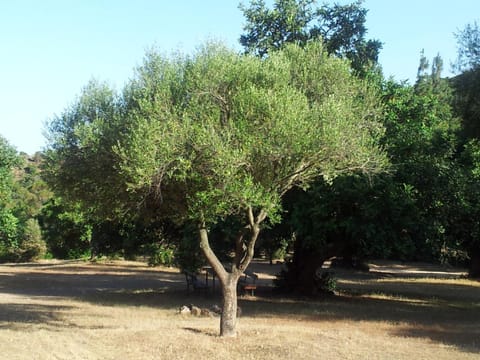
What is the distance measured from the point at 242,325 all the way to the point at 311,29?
38.7ft

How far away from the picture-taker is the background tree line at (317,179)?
11641mm

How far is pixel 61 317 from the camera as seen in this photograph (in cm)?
1630

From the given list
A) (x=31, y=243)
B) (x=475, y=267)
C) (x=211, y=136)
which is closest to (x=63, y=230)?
(x=31, y=243)

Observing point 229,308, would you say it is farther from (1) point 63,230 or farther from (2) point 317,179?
(1) point 63,230

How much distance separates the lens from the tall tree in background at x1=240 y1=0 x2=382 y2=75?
20875 millimetres

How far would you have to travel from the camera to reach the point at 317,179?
16.5 m

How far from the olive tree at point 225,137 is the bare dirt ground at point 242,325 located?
1614 millimetres

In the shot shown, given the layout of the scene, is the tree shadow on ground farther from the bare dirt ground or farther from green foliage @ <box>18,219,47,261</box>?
green foliage @ <box>18,219,47,261</box>

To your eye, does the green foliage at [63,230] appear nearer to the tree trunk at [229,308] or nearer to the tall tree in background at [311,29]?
the tall tree in background at [311,29]

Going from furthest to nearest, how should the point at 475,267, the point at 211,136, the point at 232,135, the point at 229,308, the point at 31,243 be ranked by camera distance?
the point at 31,243 → the point at 475,267 → the point at 229,308 → the point at 232,135 → the point at 211,136

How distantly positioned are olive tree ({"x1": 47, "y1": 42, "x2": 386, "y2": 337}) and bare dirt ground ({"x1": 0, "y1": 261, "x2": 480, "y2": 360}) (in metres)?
1.61

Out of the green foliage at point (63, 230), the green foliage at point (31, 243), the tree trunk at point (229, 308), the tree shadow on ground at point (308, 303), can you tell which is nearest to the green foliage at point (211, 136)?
the tree trunk at point (229, 308)

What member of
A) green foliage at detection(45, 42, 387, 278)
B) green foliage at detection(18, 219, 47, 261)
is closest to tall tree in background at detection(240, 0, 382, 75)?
green foliage at detection(45, 42, 387, 278)

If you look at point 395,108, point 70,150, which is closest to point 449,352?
point 70,150
